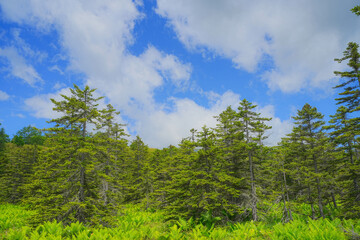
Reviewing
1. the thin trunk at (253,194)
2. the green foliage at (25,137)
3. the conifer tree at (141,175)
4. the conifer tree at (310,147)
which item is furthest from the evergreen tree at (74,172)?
the green foliage at (25,137)

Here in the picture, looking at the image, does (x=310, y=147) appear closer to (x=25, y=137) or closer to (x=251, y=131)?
(x=251, y=131)

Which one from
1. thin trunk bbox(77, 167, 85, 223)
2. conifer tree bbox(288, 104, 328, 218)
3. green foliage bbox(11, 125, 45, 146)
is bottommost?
thin trunk bbox(77, 167, 85, 223)

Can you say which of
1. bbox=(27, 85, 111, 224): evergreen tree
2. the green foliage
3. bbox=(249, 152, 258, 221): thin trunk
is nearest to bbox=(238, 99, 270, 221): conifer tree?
bbox=(249, 152, 258, 221): thin trunk

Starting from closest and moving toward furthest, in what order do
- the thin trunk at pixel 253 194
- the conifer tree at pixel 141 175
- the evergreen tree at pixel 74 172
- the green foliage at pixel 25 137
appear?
the evergreen tree at pixel 74 172, the thin trunk at pixel 253 194, the conifer tree at pixel 141 175, the green foliage at pixel 25 137

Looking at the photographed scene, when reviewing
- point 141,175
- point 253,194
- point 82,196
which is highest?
point 141,175

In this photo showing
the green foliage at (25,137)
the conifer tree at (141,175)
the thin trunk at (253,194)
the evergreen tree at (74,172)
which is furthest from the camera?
the green foliage at (25,137)

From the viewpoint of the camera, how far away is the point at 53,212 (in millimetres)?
11883

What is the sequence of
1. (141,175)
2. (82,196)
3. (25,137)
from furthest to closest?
(25,137) < (141,175) < (82,196)

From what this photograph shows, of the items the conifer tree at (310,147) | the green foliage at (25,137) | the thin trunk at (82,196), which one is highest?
the green foliage at (25,137)

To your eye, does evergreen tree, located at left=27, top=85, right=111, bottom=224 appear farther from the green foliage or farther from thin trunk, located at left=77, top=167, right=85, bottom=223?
the green foliage

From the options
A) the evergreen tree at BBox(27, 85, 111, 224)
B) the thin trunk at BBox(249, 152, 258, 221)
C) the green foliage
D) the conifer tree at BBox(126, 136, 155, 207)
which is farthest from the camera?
the green foliage

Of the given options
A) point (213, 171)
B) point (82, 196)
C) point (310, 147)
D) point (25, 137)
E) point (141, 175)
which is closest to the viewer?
point (82, 196)

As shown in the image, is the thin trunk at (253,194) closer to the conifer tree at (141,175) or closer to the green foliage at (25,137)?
the conifer tree at (141,175)

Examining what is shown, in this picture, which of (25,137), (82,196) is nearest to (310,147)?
(82,196)
